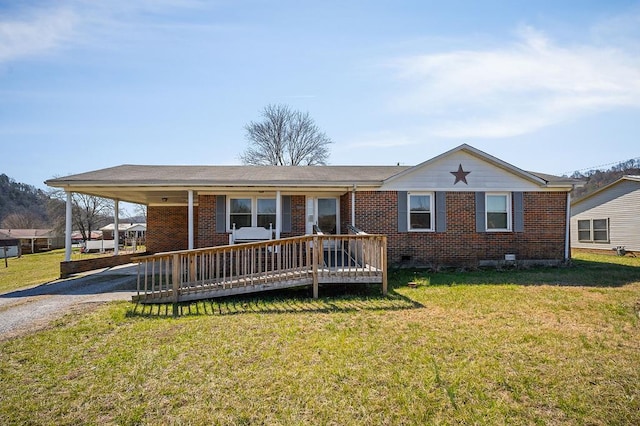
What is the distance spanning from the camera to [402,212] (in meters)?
11.8

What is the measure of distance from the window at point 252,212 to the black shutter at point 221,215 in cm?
24

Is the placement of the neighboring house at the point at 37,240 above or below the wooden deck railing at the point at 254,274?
below

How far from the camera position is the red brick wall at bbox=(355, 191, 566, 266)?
11.7 meters

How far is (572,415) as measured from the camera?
319 centimetres

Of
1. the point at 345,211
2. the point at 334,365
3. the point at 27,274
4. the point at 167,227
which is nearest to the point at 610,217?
the point at 345,211

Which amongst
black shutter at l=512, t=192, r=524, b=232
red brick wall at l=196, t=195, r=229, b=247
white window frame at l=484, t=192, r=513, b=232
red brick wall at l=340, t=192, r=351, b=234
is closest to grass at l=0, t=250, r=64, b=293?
red brick wall at l=196, t=195, r=229, b=247

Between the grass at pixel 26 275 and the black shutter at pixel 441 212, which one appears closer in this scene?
the grass at pixel 26 275

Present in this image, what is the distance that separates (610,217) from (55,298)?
2262 cm

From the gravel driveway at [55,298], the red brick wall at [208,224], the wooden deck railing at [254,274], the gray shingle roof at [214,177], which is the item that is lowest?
the gravel driveway at [55,298]

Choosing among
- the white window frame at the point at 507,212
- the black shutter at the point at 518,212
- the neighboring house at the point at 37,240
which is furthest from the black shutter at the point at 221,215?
the neighboring house at the point at 37,240

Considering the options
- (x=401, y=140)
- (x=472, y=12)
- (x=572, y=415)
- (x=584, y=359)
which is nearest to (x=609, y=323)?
(x=584, y=359)

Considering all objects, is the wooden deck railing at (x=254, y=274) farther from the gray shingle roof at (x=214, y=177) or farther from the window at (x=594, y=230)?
the window at (x=594, y=230)

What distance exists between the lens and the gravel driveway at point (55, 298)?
19.9ft

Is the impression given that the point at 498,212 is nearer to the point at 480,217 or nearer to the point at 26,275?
the point at 480,217
